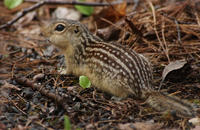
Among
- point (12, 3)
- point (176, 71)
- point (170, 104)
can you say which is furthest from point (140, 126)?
point (12, 3)

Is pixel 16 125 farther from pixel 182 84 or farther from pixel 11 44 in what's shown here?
pixel 11 44

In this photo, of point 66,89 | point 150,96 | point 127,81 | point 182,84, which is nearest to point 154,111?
point 150,96

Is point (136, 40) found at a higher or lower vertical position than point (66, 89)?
higher

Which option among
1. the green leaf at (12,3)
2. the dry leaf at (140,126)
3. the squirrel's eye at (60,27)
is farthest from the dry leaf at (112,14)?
the dry leaf at (140,126)

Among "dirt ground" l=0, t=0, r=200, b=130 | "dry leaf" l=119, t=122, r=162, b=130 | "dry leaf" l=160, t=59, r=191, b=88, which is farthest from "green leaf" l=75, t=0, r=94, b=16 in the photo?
"dry leaf" l=119, t=122, r=162, b=130

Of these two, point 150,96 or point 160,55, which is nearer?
point 150,96

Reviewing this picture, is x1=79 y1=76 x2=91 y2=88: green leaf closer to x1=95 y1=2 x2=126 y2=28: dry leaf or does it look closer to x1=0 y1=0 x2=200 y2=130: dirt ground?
x1=0 y1=0 x2=200 y2=130: dirt ground

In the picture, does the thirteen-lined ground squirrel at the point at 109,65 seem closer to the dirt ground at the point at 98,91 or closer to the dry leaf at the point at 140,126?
the dirt ground at the point at 98,91

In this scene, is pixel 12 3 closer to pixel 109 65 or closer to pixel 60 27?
pixel 60 27
